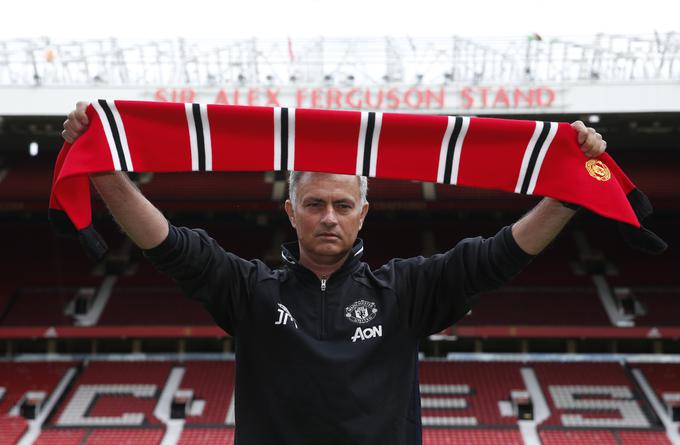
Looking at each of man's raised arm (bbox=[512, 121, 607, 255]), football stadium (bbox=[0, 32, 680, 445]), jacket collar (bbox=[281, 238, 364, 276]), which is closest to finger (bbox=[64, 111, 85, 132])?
jacket collar (bbox=[281, 238, 364, 276])

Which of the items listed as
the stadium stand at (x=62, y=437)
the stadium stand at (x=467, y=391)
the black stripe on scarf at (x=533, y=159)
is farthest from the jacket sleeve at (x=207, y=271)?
the stadium stand at (x=62, y=437)

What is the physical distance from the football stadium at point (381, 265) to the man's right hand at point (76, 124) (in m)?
11.6

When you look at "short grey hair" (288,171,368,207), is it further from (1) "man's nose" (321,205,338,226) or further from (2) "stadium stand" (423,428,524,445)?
(2) "stadium stand" (423,428,524,445)

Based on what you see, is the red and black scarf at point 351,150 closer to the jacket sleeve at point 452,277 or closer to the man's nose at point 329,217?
the man's nose at point 329,217

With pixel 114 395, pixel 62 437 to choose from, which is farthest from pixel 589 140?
pixel 114 395

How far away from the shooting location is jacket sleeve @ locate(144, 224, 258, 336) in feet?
6.85

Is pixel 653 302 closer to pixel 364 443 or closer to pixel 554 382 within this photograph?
pixel 554 382

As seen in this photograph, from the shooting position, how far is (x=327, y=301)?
2.20 m

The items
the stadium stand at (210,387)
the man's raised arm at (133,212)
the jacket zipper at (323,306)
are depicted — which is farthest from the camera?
the stadium stand at (210,387)

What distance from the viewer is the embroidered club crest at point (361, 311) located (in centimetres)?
217

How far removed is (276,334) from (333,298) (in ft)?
0.71

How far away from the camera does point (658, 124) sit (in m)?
18.9

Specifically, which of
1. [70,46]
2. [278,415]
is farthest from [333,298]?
[70,46]

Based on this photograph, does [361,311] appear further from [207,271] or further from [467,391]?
[467,391]
